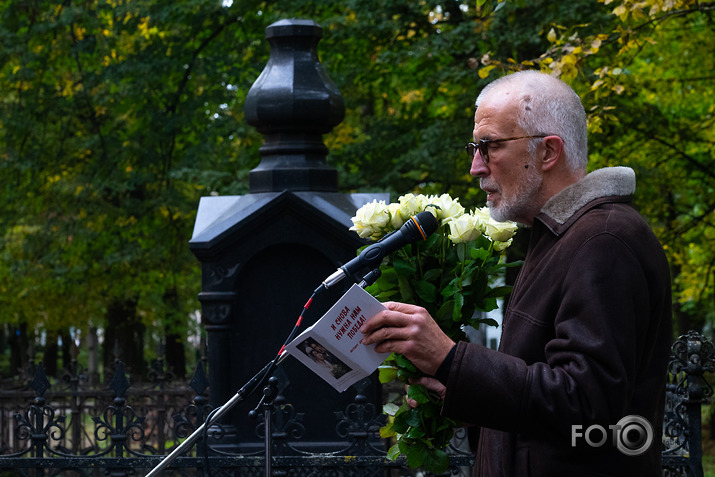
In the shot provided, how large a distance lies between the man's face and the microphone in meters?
0.26

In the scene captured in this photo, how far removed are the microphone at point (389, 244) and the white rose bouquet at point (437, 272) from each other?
0.07 metres

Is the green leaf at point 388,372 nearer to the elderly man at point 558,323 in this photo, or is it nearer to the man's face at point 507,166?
the elderly man at point 558,323

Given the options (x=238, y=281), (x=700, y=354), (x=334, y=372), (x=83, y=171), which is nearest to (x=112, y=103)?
(x=83, y=171)

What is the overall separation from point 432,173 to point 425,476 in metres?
8.22

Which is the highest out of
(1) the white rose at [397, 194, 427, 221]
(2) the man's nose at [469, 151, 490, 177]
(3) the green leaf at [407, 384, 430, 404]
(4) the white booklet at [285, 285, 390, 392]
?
(2) the man's nose at [469, 151, 490, 177]

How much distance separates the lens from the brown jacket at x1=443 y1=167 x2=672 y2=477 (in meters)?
2.37

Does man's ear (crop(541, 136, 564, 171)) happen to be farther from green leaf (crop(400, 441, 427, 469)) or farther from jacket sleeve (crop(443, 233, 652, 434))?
green leaf (crop(400, 441, 427, 469))

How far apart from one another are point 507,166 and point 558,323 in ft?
1.79

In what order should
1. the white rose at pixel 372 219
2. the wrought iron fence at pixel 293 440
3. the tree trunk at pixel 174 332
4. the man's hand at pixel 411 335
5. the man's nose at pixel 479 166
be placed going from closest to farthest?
1. the man's hand at pixel 411 335
2. the man's nose at pixel 479 166
3. the white rose at pixel 372 219
4. the wrought iron fence at pixel 293 440
5. the tree trunk at pixel 174 332

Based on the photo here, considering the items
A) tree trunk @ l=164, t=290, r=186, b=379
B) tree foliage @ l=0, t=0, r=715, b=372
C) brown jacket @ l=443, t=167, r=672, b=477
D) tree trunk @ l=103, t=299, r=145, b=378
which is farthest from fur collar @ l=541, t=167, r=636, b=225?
tree trunk @ l=103, t=299, r=145, b=378

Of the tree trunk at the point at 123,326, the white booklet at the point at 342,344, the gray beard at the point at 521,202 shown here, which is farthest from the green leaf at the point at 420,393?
the tree trunk at the point at 123,326

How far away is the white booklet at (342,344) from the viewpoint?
2582 millimetres

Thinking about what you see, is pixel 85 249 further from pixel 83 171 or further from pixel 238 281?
pixel 238 281

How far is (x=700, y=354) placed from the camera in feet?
18.0
